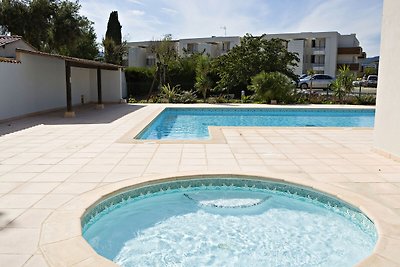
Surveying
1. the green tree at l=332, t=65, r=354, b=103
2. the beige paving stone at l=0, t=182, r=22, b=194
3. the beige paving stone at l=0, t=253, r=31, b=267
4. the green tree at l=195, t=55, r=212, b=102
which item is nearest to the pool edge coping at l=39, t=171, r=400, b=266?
the beige paving stone at l=0, t=253, r=31, b=267

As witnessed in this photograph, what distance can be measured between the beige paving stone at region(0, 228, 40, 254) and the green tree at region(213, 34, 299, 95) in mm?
18810

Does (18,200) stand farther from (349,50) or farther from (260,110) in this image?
(349,50)

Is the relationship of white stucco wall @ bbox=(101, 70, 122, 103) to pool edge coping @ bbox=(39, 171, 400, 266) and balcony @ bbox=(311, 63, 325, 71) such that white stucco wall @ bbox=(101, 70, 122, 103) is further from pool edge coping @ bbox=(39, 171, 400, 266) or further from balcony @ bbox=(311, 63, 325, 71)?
balcony @ bbox=(311, 63, 325, 71)

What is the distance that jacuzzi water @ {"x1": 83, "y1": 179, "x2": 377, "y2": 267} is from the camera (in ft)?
10.9

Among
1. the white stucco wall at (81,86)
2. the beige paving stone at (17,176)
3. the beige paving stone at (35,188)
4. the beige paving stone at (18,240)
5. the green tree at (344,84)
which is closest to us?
the beige paving stone at (18,240)

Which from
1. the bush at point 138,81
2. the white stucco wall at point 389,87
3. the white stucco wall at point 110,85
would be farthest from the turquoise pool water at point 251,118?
the bush at point 138,81

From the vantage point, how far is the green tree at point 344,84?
62.7 feet

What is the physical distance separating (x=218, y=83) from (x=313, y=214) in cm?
1810

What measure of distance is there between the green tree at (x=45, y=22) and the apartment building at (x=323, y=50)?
2888 centimetres

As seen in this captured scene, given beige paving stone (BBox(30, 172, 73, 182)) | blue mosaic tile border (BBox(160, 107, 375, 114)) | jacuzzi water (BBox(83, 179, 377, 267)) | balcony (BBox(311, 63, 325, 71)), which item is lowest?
jacuzzi water (BBox(83, 179, 377, 267))

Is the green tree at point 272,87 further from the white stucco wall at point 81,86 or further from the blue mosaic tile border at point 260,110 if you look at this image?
the white stucco wall at point 81,86

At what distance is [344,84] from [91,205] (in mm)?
18470

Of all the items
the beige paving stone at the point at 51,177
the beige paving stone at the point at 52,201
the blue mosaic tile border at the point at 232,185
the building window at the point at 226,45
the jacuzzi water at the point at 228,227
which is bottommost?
the jacuzzi water at the point at 228,227

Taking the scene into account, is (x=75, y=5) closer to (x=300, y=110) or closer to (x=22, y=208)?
(x=300, y=110)
